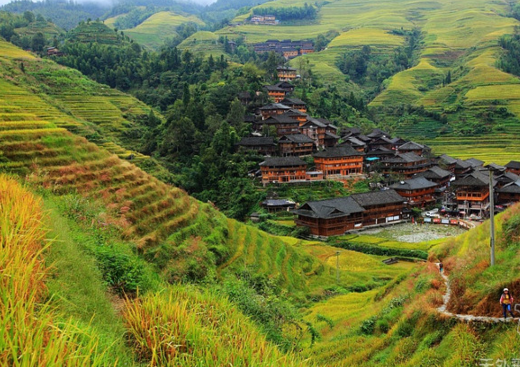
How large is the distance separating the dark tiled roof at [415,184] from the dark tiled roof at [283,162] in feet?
37.5

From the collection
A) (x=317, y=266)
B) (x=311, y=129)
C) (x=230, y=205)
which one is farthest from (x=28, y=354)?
(x=311, y=129)

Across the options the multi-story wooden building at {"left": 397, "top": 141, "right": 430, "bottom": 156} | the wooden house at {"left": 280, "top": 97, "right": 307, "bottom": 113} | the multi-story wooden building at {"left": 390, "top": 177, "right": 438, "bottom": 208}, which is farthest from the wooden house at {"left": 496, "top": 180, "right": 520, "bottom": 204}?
the wooden house at {"left": 280, "top": 97, "right": 307, "bottom": 113}

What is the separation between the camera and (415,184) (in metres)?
46.9

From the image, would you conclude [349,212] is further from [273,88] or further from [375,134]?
[273,88]

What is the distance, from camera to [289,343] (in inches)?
395

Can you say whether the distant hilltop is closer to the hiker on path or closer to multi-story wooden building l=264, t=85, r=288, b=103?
multi-story wooden building l=264, t=85, r=288, b=103

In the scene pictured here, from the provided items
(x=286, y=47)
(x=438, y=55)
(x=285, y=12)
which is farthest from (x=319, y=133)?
(x=285, y=12)

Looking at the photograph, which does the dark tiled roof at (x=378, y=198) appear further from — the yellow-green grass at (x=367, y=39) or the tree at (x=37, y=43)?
the yellow-green grass at (x=367, y=39)

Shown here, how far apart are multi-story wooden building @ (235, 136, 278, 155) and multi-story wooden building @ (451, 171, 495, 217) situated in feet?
71.5

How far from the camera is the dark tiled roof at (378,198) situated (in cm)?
4228

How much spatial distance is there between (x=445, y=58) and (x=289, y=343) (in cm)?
11757

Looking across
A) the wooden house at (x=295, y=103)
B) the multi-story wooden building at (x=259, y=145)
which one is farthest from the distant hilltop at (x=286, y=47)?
the multi-story wooden building at (x=259, y=145)

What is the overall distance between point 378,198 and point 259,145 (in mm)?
16618

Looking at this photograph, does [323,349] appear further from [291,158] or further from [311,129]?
[311,129]
